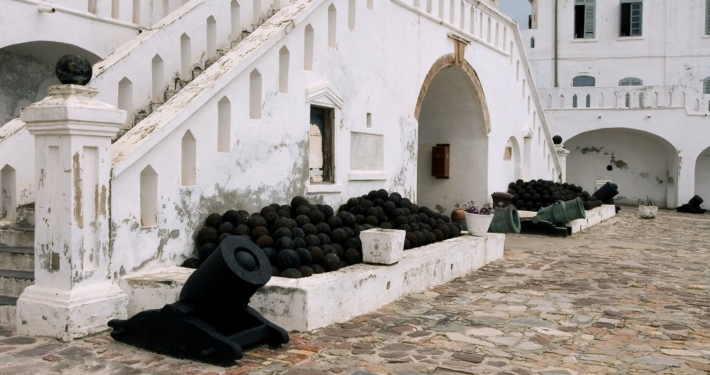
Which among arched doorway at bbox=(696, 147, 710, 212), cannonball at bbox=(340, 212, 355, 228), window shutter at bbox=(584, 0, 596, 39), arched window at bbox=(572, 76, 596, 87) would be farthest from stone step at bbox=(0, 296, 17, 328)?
window shutter at bbox=(584, 0, 596, 39)

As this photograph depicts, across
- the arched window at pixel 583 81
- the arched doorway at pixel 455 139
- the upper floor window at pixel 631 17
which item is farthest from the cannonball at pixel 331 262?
the upper floor window at pixel 631 17

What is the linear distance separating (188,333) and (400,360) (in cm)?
155

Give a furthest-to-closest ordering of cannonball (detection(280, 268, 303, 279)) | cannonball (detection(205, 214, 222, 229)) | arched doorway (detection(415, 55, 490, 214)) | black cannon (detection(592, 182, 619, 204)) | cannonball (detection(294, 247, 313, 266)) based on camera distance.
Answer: black cannon (detection(592, 182, 619, 204)), arched doorway (detection(415, 55, 490, 214)), cannonball (detection(205, 214, 222, 229)), cannonball (detection(294, 247, 313, 266)), cannonball (detection(280, 268, 303, 279))

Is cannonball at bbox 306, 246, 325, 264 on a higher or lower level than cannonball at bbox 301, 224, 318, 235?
lower

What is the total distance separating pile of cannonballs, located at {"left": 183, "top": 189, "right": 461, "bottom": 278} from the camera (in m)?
6.46

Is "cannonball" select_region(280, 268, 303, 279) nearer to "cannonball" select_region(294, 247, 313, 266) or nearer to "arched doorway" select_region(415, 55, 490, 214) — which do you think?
"cannonball" select_region(294, 247, 313, 266)

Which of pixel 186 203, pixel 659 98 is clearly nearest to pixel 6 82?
pixel 186 203

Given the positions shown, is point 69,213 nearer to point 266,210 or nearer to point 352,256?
point 266,210

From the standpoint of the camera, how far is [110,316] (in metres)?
5.73

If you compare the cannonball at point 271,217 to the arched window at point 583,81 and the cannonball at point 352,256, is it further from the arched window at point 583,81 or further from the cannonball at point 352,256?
the arched window at point 583,81

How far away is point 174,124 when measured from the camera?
20.8 ft

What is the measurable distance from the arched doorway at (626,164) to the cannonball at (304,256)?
2229cm

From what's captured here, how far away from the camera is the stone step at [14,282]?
6.03m

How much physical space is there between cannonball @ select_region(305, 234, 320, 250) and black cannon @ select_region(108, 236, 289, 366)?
144 centimetres
